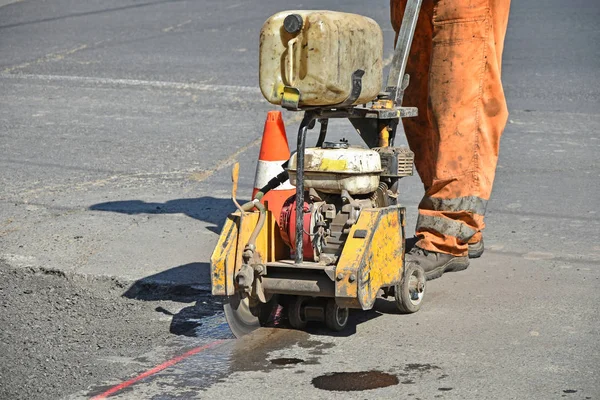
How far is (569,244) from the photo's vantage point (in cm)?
555

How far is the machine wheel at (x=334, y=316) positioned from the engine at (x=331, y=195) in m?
0.22

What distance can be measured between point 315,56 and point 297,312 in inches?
43.2

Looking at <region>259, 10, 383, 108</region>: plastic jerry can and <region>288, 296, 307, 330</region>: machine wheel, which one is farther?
<region>288, 296, 307, 330</region>: machine wheel

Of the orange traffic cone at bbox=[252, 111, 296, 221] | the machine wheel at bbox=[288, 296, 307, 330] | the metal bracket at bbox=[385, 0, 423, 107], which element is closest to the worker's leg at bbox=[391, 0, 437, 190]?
the metal bracket at bbox=[385, 0, 423, 107]

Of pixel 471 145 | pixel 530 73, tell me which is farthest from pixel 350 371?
pixel 530 73

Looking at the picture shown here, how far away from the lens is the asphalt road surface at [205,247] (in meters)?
3.96

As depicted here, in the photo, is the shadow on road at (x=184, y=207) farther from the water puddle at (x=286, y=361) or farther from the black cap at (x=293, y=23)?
the black cap at (x=293, y=23)

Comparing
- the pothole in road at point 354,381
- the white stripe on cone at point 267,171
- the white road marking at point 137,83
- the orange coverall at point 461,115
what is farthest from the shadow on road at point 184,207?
the white road marking at point 137,83

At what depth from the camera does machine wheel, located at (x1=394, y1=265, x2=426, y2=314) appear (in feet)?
14.6

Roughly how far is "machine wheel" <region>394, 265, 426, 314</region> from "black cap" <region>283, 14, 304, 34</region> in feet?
3.85

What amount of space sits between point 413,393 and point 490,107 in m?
1.88

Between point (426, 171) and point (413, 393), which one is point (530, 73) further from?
point (413, 393)

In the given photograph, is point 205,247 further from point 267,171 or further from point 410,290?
point 410,290

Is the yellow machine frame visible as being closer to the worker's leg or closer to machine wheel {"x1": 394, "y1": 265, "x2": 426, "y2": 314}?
machine wheel {"x1": 394, "y1": 265, "x2": 426, "y2": 314}
